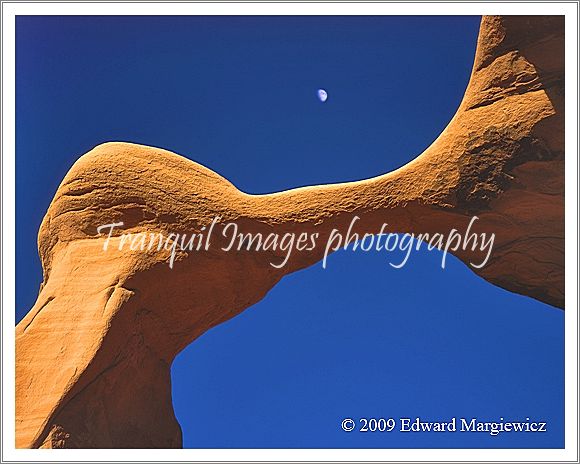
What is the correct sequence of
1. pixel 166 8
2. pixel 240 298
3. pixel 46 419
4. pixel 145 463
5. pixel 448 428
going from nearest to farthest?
1. pixel 145 463
2. pixel 166 8
3. pixel 46 419
4. pixel 448 428
5. pixel 240 298

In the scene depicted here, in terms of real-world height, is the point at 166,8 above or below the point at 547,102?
above

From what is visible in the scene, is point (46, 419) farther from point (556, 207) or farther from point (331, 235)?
point (556, 207)

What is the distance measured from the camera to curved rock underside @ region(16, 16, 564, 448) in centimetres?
851

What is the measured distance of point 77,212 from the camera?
370 inches

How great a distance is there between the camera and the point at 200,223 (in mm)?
9148

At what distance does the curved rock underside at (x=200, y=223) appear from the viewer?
335 inches

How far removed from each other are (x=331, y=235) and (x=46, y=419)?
12.0 ft

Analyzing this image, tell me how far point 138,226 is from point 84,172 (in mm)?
963

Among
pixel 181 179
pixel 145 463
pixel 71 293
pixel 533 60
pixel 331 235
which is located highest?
pixel 533 60

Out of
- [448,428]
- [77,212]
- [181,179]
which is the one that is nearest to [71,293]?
[77,212]

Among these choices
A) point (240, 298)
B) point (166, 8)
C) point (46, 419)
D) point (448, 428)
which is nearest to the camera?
point (166, 8)

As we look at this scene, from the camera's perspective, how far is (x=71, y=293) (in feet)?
29.6

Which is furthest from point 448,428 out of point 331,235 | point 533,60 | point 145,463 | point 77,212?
point 77,212

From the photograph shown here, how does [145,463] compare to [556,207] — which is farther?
[556,207]
